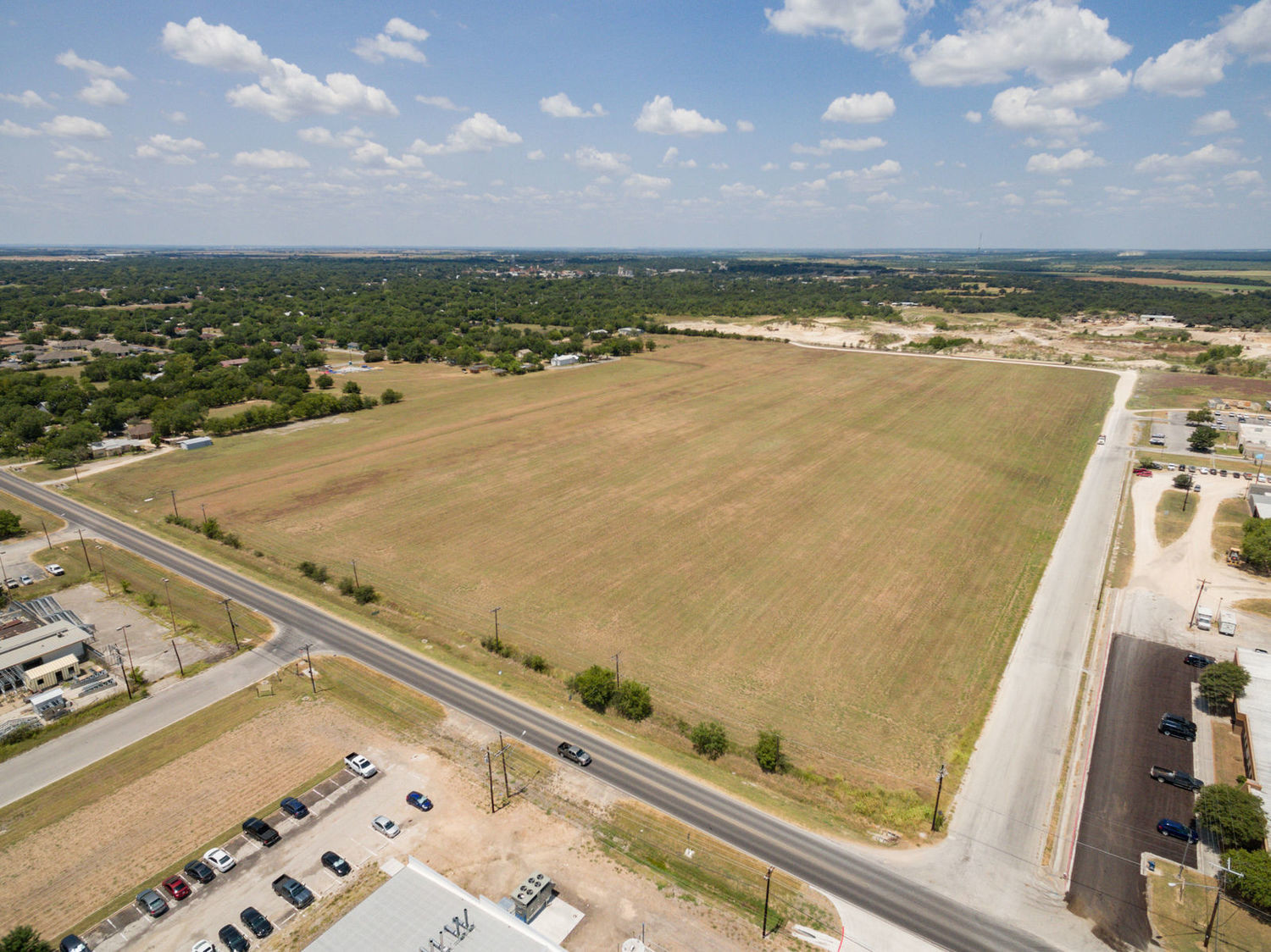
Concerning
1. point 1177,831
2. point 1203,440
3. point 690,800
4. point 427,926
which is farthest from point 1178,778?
point 1203,440

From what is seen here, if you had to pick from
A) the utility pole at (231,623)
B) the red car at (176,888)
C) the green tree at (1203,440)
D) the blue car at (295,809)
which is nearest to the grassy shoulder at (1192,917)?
the blue car at (295,809)

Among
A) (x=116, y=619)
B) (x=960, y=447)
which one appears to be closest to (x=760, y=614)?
(x=116, y=619)

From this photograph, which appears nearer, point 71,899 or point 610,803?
point 71,899

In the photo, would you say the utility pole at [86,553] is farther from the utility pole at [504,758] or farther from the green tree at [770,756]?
the green tree at [770,756]

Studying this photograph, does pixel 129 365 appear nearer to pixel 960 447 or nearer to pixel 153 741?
pixel 153 741

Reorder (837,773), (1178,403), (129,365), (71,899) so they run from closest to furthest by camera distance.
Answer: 1. (71,899)
2. (837,773)
3. (1178,403)
4. (129,365)

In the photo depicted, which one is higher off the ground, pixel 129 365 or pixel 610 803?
pixel 129 365

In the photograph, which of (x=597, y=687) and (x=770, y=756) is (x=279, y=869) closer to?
(x=597, y=687)

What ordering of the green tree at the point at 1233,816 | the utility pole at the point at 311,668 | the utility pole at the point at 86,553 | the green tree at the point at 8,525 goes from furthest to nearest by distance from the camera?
the green tree at the point at 8,525
the utility pole at the point at 86,553
the utility pole at the point at 311,668
the green tree at the point at 1233,816
